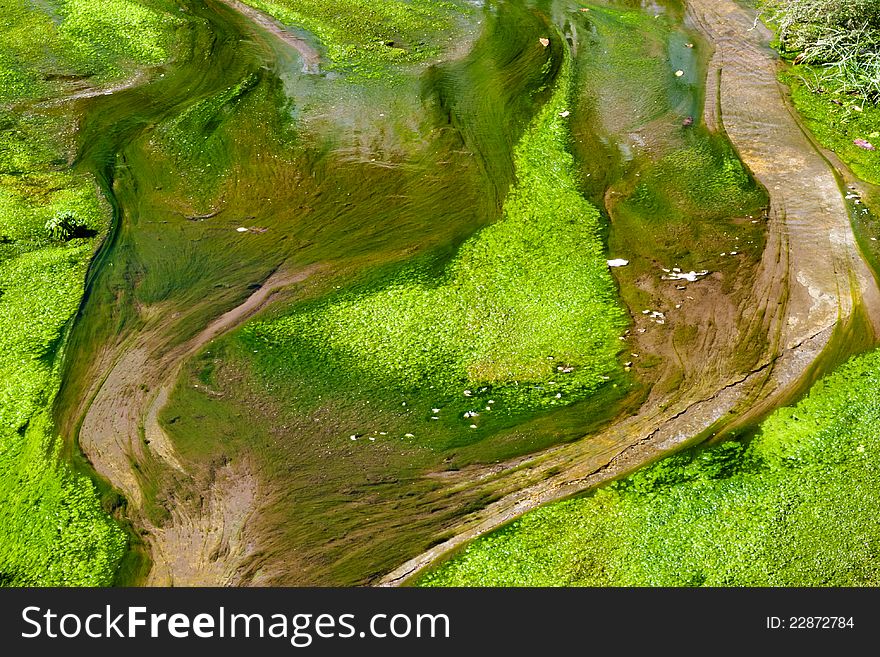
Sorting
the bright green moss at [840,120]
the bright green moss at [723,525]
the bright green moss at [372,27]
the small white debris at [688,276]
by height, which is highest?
the bright green moss at [840,120]

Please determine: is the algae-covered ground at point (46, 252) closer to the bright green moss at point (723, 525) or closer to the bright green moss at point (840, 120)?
the bright green moss at point (723, 525)

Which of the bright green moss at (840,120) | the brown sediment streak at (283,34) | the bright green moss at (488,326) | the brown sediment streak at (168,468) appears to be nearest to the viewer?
the brown sediment streak at (168,468)

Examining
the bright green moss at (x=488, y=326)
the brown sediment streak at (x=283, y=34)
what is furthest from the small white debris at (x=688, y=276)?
the brown sediment streak at (x=283, y=34)

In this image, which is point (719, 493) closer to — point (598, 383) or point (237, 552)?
point (598, 383)

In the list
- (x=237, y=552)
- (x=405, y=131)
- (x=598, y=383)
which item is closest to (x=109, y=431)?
(x=237, y=552)

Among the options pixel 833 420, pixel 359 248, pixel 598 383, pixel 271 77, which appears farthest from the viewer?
pixel 271 77

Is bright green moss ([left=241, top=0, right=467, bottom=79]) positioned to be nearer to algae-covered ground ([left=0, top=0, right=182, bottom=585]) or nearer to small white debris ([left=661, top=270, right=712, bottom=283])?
algae-covered ground ([left=0, top=0, right=182, bottom=585])

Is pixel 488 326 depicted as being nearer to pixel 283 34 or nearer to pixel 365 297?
pixel 365 297
